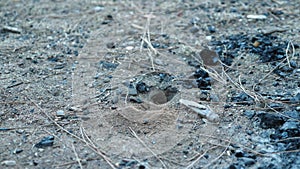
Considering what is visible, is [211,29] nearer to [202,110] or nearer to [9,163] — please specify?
[202,110]

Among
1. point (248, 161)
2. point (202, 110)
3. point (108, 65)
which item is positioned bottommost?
point (248, 161)

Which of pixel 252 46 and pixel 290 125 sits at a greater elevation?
pixel 252 46

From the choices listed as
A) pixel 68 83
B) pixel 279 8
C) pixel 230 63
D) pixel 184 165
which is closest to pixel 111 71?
pixel 68 83

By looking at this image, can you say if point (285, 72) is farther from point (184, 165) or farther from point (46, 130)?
point (46, 130)

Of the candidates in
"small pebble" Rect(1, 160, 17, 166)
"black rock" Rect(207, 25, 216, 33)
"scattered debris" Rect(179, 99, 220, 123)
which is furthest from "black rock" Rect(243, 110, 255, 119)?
"small pebble" Rect(1, 160, 17, 166)

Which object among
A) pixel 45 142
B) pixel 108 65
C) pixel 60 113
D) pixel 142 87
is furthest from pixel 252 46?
pixel 45 142

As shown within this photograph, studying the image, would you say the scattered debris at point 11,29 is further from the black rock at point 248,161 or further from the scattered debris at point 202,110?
the black rock at point 248,161

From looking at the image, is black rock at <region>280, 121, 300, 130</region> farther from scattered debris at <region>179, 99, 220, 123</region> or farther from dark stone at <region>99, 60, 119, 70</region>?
dark stone at <region>99, 60, 119, 70</region>

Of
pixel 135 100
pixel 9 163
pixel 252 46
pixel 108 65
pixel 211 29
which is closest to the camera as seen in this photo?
pixel 9 163

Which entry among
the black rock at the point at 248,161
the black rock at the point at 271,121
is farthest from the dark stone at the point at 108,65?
the black rock at the point at 248,161

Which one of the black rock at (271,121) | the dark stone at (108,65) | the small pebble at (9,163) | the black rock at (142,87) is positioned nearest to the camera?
the small pebble at (9,163)
